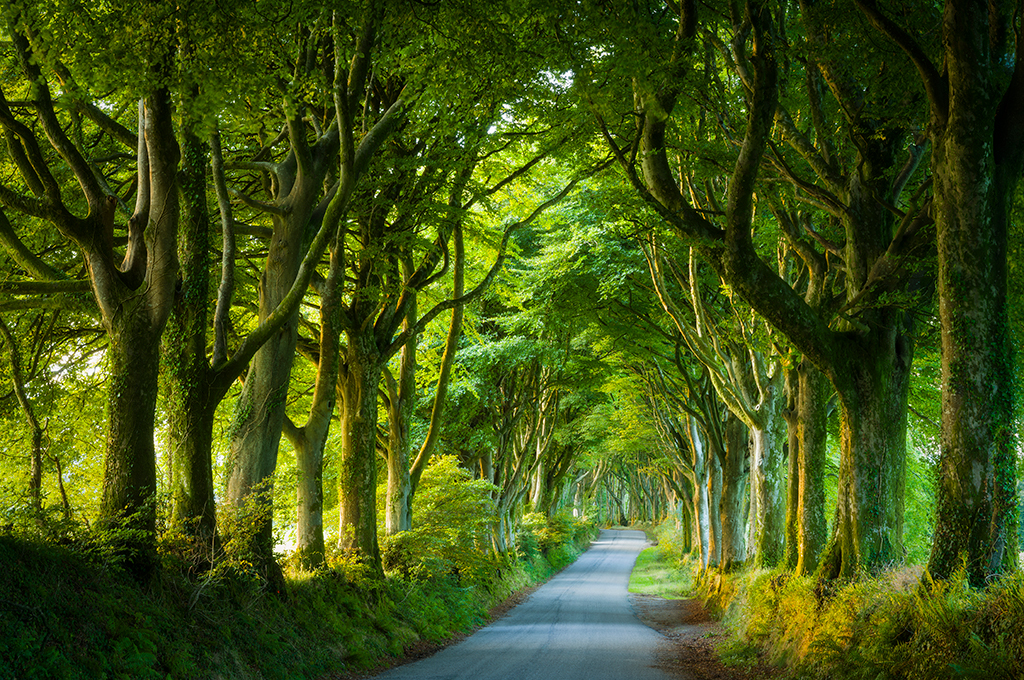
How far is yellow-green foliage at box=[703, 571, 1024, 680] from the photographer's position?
5770mm

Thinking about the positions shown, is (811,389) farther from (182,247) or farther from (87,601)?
(87,601)

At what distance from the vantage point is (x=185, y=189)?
871 centimetres

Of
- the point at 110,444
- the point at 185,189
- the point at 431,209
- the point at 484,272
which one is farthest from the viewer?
the point at 484,272

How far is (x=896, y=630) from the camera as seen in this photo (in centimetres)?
727

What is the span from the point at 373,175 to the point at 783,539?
474 inches

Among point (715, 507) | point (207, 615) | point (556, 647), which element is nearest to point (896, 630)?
point (556, 647)

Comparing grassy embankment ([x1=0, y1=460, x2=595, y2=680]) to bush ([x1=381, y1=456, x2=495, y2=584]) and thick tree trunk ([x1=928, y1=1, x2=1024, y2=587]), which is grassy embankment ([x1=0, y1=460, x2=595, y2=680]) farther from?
thick tree trunk ([x1=928, y1=1, x2=1024, y2=587])

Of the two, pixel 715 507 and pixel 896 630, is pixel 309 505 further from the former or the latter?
pixel 715 507

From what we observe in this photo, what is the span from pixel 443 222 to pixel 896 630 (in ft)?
30.2

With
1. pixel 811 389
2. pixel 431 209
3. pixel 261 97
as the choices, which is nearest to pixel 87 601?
pixel 261 97

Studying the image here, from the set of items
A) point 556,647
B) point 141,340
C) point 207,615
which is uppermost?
point 141,340

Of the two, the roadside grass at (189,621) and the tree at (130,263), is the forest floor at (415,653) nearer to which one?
the roadside grass at (189,621)

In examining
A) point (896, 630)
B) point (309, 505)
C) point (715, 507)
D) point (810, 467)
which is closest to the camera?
point (896, 630)

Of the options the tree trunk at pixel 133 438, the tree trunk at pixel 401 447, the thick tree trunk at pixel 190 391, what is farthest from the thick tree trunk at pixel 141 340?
the tree trunk at pixel 401 447
